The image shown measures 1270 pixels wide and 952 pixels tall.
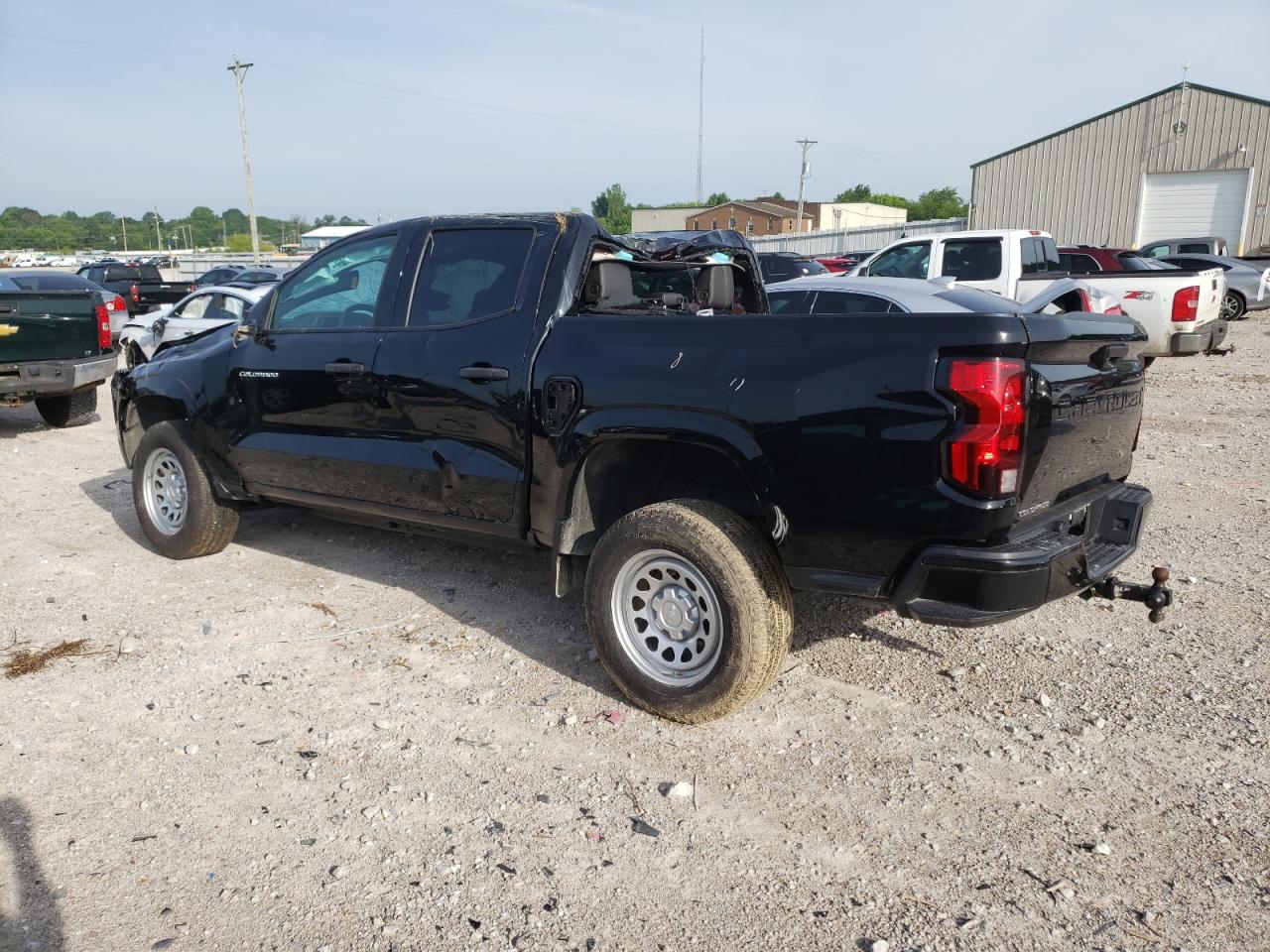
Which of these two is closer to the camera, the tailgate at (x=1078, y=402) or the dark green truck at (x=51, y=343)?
the tailgate at (x=1078, y=402)

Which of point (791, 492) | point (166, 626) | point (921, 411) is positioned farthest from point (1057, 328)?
point (166, 626)

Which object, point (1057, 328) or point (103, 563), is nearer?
point (1057, 328)

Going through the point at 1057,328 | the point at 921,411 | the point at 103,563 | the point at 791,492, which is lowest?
the point at 103,563

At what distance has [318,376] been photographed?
16.1ft

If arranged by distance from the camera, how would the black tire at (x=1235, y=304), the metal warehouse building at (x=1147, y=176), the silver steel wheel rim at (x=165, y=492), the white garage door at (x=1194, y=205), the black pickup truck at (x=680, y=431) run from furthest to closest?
the white garage door at (x=1194, y=205)
the metal warehouse building at (x=1147, y=176)
the black tire at (x=1235, y=304)
the silver steel wheel rim at (x=165, y=492)
the black pickup truck at (x=680, y=431)

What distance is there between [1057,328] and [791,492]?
3.41 feet

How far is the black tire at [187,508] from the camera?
18.6 ft

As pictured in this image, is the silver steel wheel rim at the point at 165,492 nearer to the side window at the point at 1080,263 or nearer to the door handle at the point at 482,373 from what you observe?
the door handle at the point at 482,373

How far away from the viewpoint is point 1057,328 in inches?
128

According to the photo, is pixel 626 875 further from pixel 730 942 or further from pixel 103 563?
pixel 103 563

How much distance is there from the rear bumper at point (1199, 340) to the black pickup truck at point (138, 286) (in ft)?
53.3

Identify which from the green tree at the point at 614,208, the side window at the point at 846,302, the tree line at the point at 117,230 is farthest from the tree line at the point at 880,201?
the side window at the point at 846,302

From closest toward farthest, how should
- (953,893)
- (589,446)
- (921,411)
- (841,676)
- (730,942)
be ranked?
(730,942) → (953,893) → (921,411) → (589,446) → (841,676)

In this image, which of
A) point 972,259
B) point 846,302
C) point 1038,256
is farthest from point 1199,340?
point 846,302
